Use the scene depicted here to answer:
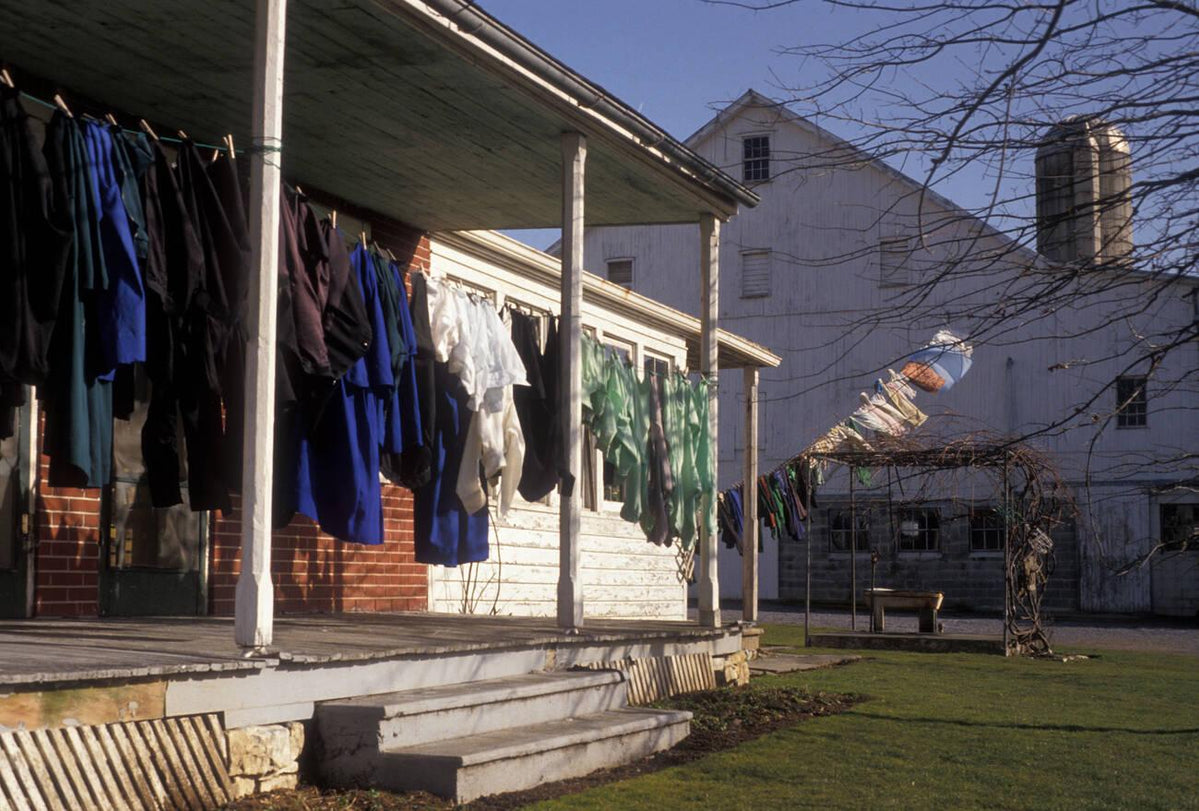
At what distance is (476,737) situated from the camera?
657cm

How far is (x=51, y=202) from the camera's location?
5734 millimetres

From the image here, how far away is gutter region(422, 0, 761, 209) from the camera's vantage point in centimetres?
726

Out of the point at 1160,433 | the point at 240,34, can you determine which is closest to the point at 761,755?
the point at 240,34

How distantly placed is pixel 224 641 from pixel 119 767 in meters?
1.36

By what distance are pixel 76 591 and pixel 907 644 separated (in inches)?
513

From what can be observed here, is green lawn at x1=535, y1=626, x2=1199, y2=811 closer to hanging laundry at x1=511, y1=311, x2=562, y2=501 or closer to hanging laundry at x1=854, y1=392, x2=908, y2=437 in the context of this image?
hanging laundry at x1=511, y1=311, x2=562, y2=501

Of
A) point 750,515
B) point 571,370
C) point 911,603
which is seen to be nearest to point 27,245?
point 571,370

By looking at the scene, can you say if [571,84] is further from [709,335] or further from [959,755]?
[959,755]

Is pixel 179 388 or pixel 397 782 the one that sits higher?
pixel 179 388

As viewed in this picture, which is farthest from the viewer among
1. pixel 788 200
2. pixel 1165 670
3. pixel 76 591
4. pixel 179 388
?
pixel 788 200

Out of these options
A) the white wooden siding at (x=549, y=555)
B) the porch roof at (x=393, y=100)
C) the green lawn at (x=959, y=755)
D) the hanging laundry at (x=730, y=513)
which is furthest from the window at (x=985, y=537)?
the porch roof at (x=393, y=100)

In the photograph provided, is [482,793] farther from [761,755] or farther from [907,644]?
[907,644]

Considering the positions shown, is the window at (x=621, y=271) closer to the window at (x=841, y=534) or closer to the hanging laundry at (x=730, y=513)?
the window at (x=841, y=534)

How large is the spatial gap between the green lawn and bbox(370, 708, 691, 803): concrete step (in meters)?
0.24
